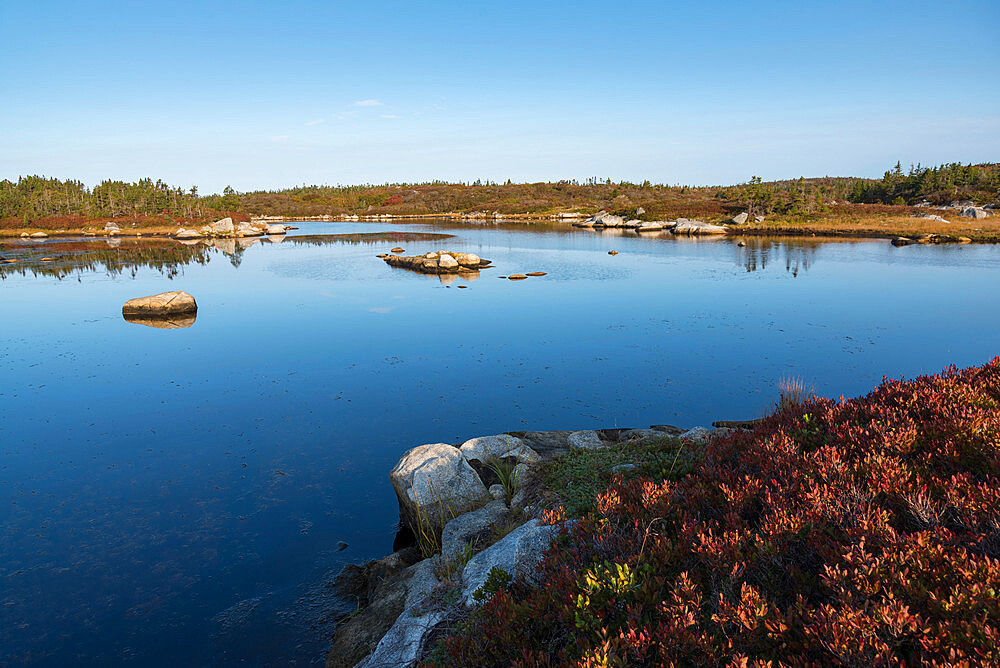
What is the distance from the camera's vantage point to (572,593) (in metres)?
4.15

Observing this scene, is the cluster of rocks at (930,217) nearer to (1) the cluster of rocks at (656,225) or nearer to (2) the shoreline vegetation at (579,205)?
(2) the shoreline vegetation at (579,205)

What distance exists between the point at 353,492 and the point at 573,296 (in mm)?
22122

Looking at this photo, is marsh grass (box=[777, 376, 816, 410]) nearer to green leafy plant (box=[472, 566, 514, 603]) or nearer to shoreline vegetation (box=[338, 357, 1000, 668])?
shoreline vegetation (box=[338, 357, 1000, 668])

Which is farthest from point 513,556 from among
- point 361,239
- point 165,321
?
point 361,239

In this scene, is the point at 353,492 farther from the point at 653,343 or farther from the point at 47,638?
the point at 653,343

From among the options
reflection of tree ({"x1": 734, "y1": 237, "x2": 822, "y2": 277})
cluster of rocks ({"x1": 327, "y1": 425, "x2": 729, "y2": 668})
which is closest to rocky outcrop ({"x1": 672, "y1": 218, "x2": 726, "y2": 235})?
reflection of tree ({"x1": 734, "y1": 237, "x2": 822, "y2": 277})

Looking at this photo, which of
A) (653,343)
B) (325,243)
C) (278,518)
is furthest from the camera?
(325,243)

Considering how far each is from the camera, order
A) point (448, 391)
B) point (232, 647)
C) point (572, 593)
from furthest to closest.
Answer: point (448, 391) < point (232, 647) < point (572, 593)

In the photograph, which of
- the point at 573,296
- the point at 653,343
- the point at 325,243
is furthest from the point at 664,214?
the point at 653,343

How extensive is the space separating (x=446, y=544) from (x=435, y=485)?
164cm

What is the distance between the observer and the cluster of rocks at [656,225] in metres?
70.2

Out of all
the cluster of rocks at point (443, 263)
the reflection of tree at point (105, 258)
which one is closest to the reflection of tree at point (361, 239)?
the reflection of tree at point (105, 258)

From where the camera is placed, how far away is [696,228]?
70.6 metres

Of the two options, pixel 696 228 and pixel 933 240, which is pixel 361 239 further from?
pixel 933 240
